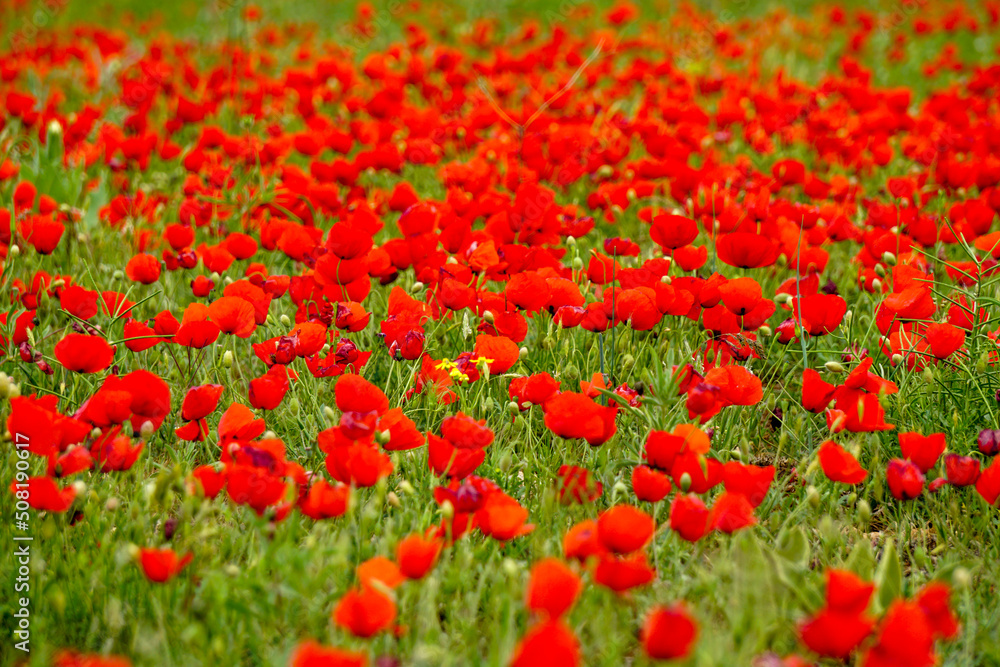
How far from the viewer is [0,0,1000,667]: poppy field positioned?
1467mm

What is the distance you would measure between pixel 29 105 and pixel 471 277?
2800 millimetres

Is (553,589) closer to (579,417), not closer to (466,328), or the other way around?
(579,417)

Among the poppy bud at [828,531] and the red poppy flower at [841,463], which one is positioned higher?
the red poppy flower at [841,463]

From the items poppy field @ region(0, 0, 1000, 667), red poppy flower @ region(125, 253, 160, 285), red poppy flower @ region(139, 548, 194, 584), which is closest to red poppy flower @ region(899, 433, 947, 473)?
poppy field @ region(0, 0, 1000, 667)

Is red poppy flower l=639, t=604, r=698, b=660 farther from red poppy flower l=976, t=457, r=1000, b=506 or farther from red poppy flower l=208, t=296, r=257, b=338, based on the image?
red poppy flower l=208, t=296, r=257, b=338

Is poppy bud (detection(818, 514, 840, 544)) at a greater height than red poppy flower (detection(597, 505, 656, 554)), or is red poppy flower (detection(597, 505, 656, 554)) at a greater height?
red poppy flower (detection(597, 505, 656, 554))

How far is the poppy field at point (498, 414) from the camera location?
147 cm

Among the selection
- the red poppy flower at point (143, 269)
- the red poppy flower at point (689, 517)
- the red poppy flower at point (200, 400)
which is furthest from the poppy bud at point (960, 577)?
the red poppy flower at point (143, 269)

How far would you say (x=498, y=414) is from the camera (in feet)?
7.53

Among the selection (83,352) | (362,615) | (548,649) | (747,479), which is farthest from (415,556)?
(83,352)

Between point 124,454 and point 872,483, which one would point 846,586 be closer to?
point 872,483

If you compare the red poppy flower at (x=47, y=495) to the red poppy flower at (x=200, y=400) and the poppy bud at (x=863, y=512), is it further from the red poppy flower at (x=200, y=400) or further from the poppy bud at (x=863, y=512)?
the poppy bud at (x=863, y=512)

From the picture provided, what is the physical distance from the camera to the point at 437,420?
2.24 meters

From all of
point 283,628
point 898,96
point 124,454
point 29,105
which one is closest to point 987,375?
point 283,628
